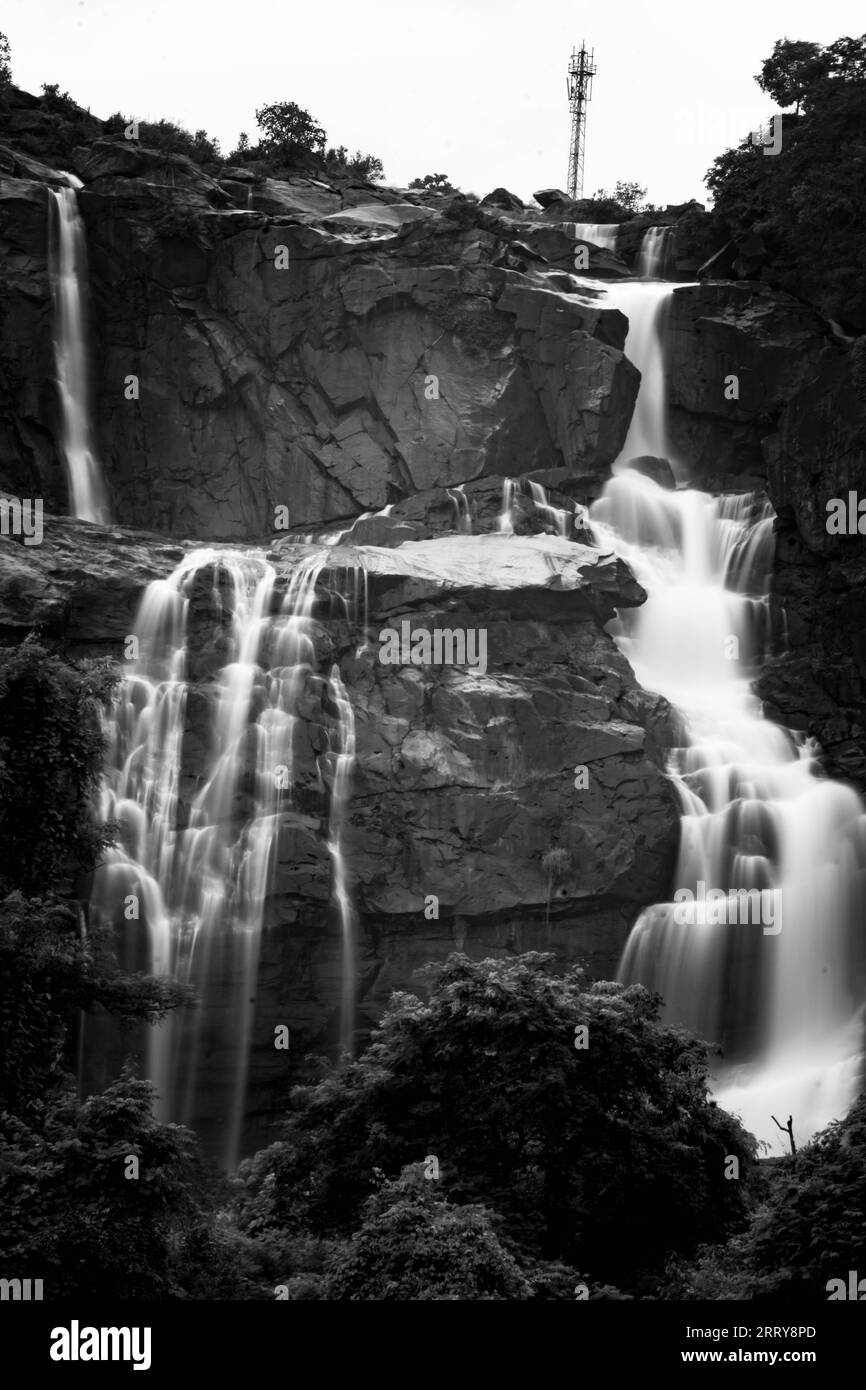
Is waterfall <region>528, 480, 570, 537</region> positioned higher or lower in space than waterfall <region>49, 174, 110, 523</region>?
lower

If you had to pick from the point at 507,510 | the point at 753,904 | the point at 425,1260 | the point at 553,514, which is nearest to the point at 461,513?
the point at 507,510

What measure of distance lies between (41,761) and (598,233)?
4403 centimetres

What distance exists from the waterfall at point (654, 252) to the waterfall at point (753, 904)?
728 inches

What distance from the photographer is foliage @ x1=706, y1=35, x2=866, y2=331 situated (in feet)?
181

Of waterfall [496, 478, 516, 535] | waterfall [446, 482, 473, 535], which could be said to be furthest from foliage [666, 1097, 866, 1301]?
waterfall [446, 482, 473, 535]

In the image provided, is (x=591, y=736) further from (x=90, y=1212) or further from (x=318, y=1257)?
(x=90, y=1212)

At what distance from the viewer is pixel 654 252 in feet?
209

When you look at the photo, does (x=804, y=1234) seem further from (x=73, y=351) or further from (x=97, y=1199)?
(x=73, y=351)

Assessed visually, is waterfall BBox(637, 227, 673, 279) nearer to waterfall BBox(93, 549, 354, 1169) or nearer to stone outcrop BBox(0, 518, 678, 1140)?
stone outcrop BBox(0, 518, 678, 1140)

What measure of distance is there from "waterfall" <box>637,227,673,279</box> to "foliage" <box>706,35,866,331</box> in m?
2.80

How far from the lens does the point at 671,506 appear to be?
5444cm

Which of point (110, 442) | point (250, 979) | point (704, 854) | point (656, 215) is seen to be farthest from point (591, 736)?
point (656, 215)

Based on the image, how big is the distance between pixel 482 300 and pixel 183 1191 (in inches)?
1570

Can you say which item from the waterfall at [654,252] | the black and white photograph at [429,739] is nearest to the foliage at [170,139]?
the black and white photograph at [429,739]
